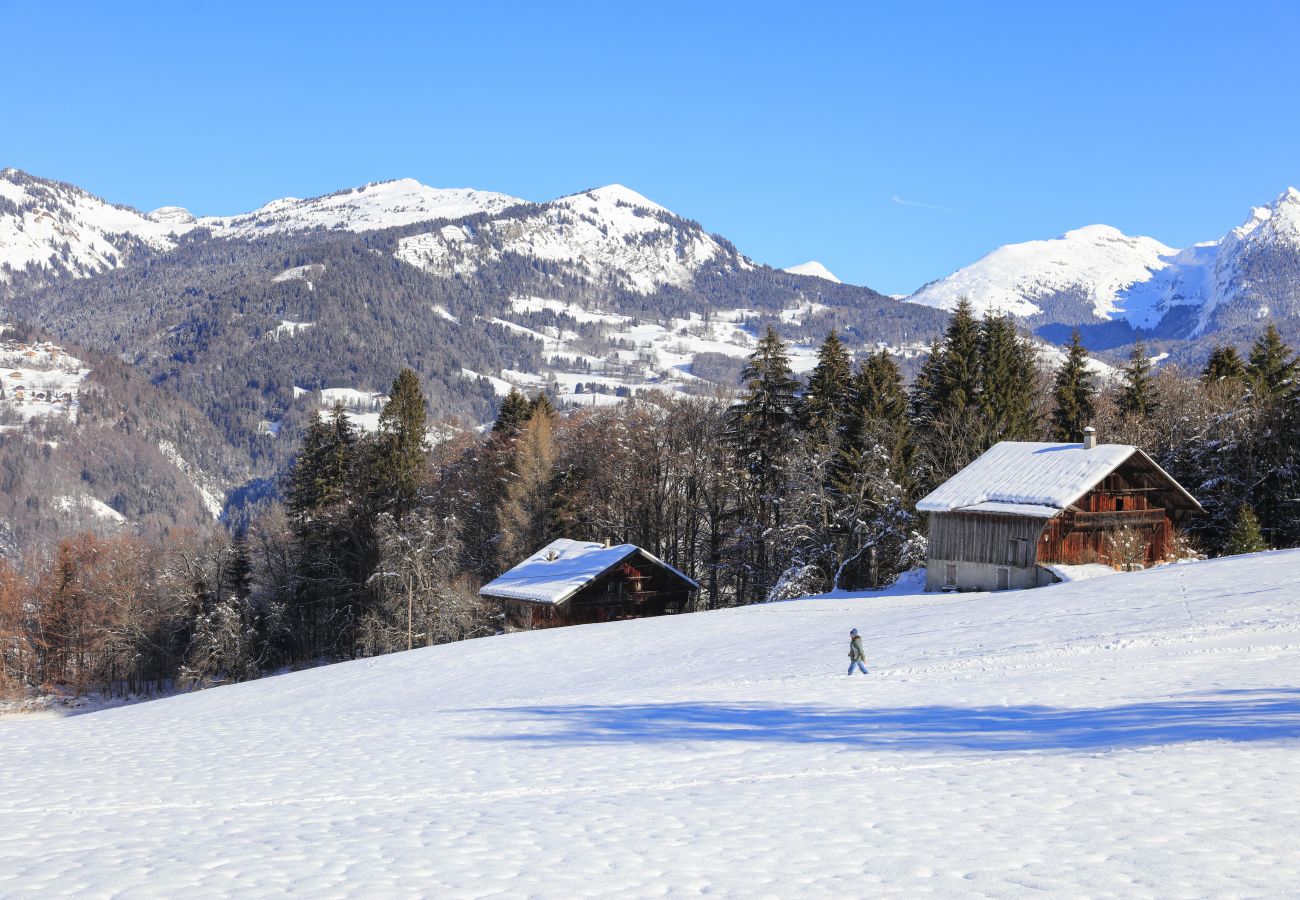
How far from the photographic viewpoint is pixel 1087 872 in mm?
9578

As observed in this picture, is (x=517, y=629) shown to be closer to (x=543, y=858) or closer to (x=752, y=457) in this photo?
(x=752, y=457)

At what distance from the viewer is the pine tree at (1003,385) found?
59.8 metres

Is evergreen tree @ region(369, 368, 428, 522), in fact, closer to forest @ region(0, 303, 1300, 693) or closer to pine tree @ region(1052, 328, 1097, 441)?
forest @ region(0, 303, 1300, 693)

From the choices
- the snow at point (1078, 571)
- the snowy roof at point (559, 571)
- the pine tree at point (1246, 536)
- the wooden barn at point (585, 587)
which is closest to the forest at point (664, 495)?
the pine tree at point (1246, 536)

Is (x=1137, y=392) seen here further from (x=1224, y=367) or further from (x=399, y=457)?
(x=399, y=457)

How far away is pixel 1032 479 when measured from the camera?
47.1 meters

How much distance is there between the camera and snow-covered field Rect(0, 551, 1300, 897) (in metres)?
10.1

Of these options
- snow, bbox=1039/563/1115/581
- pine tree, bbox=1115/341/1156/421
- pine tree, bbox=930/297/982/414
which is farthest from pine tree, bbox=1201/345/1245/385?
snow, bbox=1039/563/1115/581

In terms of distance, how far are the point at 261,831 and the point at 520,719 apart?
35.3 ft

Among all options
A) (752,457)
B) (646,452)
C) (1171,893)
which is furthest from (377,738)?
(646,452)

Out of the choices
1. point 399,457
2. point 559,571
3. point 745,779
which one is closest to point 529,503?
point 559,571

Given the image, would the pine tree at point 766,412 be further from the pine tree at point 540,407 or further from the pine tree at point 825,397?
the pine tree at point 540,407

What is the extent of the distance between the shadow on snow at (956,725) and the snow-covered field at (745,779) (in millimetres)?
95

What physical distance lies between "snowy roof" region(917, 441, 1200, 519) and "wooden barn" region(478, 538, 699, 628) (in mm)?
16475
